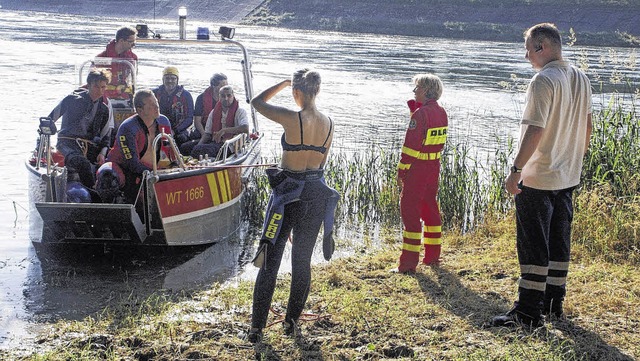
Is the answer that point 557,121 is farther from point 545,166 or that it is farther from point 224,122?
point 224,122

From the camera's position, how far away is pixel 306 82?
504cm

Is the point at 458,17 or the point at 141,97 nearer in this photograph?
the point at 141,97

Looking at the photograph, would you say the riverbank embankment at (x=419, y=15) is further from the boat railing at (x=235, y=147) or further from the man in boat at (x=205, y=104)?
the boat railing at (x=235, y=147)

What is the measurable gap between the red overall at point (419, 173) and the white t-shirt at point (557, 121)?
134 cm

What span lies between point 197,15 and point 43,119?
62.9 meters

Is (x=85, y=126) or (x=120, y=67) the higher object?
(x=120, y=67)

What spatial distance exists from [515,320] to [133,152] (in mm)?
3707

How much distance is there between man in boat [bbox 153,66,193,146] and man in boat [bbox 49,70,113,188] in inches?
61.4

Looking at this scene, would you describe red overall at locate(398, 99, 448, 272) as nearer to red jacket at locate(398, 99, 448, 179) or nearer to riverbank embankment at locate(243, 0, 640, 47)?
red jacket at locate(398, 99, 448, 179)

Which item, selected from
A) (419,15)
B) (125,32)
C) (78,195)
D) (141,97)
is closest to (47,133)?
(78,195)

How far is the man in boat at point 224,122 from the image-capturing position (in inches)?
373

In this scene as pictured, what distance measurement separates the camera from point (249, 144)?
32.0ft

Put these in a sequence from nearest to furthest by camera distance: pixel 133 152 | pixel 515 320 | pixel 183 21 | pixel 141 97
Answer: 1. pixel 515 320
2. pixel 141 97
3. pixel 133 152
4. pixel 183 21

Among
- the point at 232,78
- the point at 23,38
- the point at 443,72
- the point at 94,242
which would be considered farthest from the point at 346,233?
the point at 23,38
